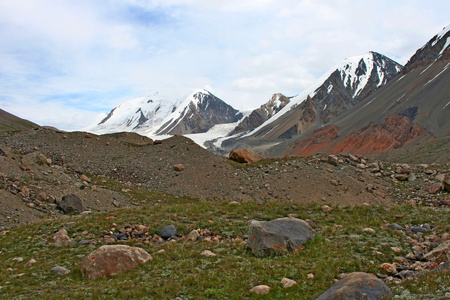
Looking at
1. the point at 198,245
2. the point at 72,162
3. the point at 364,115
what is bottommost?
the point at 198,245

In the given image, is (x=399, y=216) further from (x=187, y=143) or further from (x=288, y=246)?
(x=187, y=143)

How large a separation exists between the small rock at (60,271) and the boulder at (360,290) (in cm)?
740

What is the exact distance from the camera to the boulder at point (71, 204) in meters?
22.6

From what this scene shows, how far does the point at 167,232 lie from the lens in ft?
48.6

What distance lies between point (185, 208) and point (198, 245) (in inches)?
201

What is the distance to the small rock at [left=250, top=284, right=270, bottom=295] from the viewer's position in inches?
352

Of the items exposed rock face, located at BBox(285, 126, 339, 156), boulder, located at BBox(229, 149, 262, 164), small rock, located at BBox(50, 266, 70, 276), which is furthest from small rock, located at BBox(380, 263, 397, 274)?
exposed rock face, located at BBox(285, 126, 339, 156)

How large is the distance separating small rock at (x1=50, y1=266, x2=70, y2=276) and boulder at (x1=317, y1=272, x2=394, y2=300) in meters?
7.40

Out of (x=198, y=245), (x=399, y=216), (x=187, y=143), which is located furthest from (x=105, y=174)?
(x=399, y=216)

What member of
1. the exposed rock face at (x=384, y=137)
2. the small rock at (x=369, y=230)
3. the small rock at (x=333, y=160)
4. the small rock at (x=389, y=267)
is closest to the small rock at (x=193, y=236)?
the small rock at (x=369, y=230)

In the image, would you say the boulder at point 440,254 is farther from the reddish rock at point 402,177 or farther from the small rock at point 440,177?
the reddish rock at point 402,177

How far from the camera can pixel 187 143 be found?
134ft

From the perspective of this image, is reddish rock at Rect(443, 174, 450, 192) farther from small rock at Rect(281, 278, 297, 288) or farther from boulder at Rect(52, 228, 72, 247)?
boulder at Rect(52, 228, 72, 247)

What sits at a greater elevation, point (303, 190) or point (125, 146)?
point (125, 146)
